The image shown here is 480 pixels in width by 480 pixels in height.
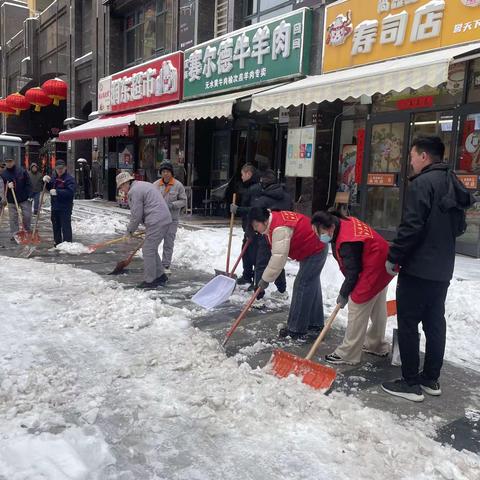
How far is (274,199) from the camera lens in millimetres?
5910

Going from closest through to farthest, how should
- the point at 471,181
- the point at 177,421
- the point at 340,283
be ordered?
the point at 177,421
the point at 340,283
the point at 471,181

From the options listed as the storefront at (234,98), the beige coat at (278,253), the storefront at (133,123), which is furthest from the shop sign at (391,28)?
the storefront at (133,123)

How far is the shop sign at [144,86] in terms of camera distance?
13.8 metres

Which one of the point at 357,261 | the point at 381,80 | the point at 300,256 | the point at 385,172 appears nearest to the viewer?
the point at 357,261

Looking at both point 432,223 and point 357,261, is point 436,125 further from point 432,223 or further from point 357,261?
point 432,223

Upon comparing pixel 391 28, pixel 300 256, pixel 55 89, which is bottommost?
pixel 300 256

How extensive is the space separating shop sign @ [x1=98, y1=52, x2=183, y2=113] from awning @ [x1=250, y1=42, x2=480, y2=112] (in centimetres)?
584

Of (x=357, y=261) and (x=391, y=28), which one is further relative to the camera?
(x=391, y=28)

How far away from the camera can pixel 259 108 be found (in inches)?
354

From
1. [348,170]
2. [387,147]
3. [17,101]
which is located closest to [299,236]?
[387,147]

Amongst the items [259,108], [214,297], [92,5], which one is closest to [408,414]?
[214,297]

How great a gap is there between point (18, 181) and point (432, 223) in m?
8.52

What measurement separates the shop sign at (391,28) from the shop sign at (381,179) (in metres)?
2.07

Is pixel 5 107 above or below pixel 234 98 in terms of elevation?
above
